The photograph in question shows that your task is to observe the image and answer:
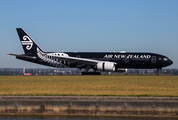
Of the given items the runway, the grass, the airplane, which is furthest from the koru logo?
the runway

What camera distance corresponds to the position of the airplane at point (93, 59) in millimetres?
48344

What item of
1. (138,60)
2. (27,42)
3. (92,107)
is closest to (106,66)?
(138,60)

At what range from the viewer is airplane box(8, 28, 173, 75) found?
48344mm

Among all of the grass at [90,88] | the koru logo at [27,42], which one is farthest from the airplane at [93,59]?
the grass at [90,88]

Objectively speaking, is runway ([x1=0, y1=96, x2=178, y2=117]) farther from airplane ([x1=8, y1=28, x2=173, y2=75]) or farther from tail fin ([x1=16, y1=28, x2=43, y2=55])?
tail fin ([x1=16, y1=28, x2=43, y2=55])

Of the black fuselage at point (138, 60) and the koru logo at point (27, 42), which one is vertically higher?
the koru logo at point (27, 42)

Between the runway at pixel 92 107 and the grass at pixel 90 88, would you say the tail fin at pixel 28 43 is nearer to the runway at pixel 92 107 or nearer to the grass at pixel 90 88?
the grass at pixel 90 88

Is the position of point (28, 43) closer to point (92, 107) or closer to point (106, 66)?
point (106, 66)

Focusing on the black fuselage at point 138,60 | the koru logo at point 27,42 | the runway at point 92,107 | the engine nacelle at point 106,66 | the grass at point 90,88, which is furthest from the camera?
the koru logo at point 27,42

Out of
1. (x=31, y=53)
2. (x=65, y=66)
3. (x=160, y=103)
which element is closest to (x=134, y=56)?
(x=65, y=66)

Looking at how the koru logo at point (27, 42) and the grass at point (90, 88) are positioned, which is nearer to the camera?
the grass at point (90, 88)

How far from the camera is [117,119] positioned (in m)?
13.8

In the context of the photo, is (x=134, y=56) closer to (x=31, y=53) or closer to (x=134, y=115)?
(x=31, y=53)

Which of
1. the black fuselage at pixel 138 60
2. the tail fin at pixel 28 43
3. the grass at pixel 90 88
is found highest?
the tail fin at pixel 28 43
